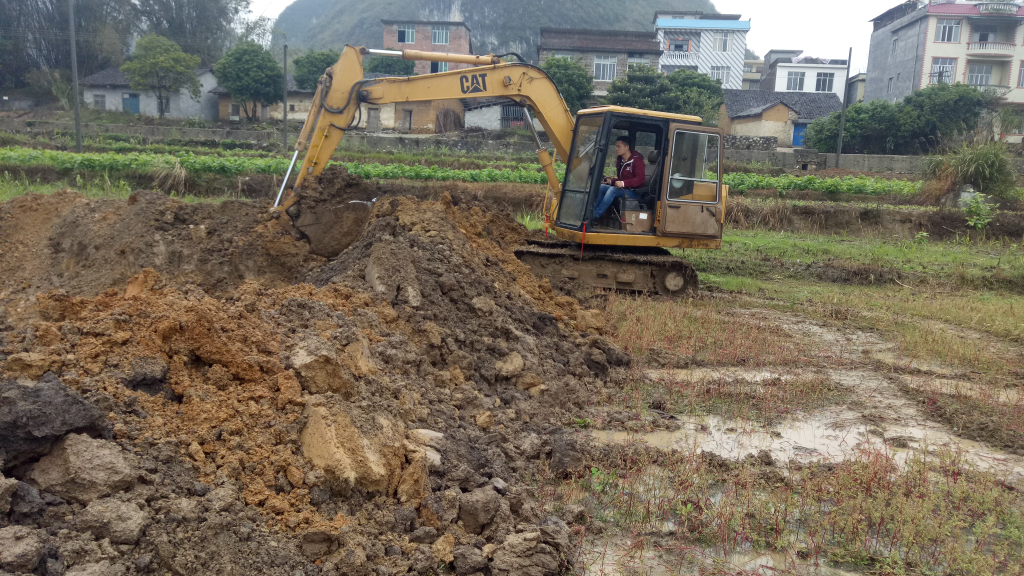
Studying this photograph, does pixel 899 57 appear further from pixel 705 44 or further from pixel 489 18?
pixel 489 18

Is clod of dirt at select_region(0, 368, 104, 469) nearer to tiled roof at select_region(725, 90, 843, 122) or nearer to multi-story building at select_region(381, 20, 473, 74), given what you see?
tiled roof at select_region(725, 90, 843, 122)

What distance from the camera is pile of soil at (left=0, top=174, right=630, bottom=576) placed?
2.84 meters

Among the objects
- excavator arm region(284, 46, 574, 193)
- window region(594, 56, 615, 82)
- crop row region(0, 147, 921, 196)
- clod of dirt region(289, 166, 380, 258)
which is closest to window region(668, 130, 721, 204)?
excavator arm region(284, 46, 574, 193)

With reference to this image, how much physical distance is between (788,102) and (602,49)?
45.7 ft

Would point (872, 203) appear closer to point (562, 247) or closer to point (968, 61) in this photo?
point (562, 247)

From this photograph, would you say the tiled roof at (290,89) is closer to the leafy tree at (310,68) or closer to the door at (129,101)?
the leafy tree at (310,68)

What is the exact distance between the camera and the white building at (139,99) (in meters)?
47.1

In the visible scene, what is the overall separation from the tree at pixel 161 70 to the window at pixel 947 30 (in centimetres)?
4967

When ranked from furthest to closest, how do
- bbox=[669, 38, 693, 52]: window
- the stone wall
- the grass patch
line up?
bbox=[669, 38, 693, 52]: window < the stone wall < the grass patch

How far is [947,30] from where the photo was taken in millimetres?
47656

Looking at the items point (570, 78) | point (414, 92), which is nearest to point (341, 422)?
point (414, 92)

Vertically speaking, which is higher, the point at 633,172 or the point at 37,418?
the point at 633,172

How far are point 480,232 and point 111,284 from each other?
4512 millimetres

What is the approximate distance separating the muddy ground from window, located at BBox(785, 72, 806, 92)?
204ft
